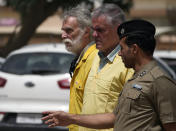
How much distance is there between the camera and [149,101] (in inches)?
119

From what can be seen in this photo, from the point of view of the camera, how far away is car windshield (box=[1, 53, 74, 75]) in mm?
7945

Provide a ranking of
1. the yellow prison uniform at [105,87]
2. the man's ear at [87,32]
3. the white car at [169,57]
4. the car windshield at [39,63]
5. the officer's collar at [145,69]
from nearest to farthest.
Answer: the officer's collar at [145,69], the yellow prison uniform at [105,87], the man's ear at [87,32], the car windshield at [39,63], the white car at [169,57]

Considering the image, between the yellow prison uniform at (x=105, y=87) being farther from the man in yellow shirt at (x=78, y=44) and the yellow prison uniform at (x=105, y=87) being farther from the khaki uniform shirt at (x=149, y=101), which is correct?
the khaki uniform shirt at (x=149, y=101)

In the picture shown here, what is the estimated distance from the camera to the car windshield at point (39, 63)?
7.95 meters

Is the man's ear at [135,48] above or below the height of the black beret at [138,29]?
below

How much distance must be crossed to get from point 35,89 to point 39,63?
51 cm

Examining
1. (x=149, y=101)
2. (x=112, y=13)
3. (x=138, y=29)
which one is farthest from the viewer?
(x=112, y=13)

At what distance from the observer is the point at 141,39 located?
3.12 meters

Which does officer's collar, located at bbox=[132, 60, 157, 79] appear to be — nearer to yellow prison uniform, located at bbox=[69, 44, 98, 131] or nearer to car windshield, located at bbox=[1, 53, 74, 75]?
yellow prison uniform, located at bbox=[69, 44, 98, 131]

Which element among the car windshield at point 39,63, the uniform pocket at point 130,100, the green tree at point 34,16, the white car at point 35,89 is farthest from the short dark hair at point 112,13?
the green tree at point 34,16

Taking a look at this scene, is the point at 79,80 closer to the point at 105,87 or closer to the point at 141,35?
the point at 105,87

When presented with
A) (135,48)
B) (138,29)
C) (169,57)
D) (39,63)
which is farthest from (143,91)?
(169,57)

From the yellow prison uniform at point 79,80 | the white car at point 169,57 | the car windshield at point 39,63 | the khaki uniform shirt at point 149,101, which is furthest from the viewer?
the white car at point 169,57

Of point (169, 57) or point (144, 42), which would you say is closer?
point (144, 42)
